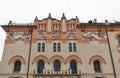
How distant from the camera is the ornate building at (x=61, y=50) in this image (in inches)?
1075

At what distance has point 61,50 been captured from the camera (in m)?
29.1

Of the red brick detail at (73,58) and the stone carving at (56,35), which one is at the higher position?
the stone carving at (56,35)

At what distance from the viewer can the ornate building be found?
27.3 m

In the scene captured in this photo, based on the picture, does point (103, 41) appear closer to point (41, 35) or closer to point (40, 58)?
point (41, 35)

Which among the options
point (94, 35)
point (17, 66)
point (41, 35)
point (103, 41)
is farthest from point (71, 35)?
point (17, 66)

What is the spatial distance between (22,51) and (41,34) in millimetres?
4081

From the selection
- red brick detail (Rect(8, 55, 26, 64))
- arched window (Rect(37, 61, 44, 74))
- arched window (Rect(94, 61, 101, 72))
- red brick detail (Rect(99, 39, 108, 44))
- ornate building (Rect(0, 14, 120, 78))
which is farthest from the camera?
red brick detail (Rect(99, 39, 108, 44))

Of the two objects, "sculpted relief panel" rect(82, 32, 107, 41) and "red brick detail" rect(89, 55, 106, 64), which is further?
"sculpted relief panel" rect(82, 32, 107, 41)

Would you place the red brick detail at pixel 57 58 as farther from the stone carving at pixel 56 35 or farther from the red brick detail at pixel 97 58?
the red brick detail at pixel 97 58

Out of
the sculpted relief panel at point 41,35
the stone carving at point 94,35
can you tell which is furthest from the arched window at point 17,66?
the stone carving at point 94,35

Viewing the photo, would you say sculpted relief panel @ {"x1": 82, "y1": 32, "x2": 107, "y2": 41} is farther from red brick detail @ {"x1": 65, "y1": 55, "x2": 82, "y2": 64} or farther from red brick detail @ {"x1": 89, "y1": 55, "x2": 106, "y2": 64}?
red brick detail @ {"x1": 65, "y1": 55, "x2": 82, "y2": 64}

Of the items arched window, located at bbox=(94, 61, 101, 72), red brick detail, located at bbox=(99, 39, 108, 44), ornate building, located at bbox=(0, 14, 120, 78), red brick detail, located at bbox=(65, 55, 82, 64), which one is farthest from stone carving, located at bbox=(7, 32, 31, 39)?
red brick detail, located at bbox=(99, 39, 108, 44)

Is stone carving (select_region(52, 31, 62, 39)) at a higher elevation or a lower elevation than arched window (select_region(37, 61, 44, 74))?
higher

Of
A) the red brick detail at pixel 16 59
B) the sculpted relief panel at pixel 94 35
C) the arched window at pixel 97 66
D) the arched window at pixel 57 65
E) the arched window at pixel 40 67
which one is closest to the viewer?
the arched window at pixel 40 67
